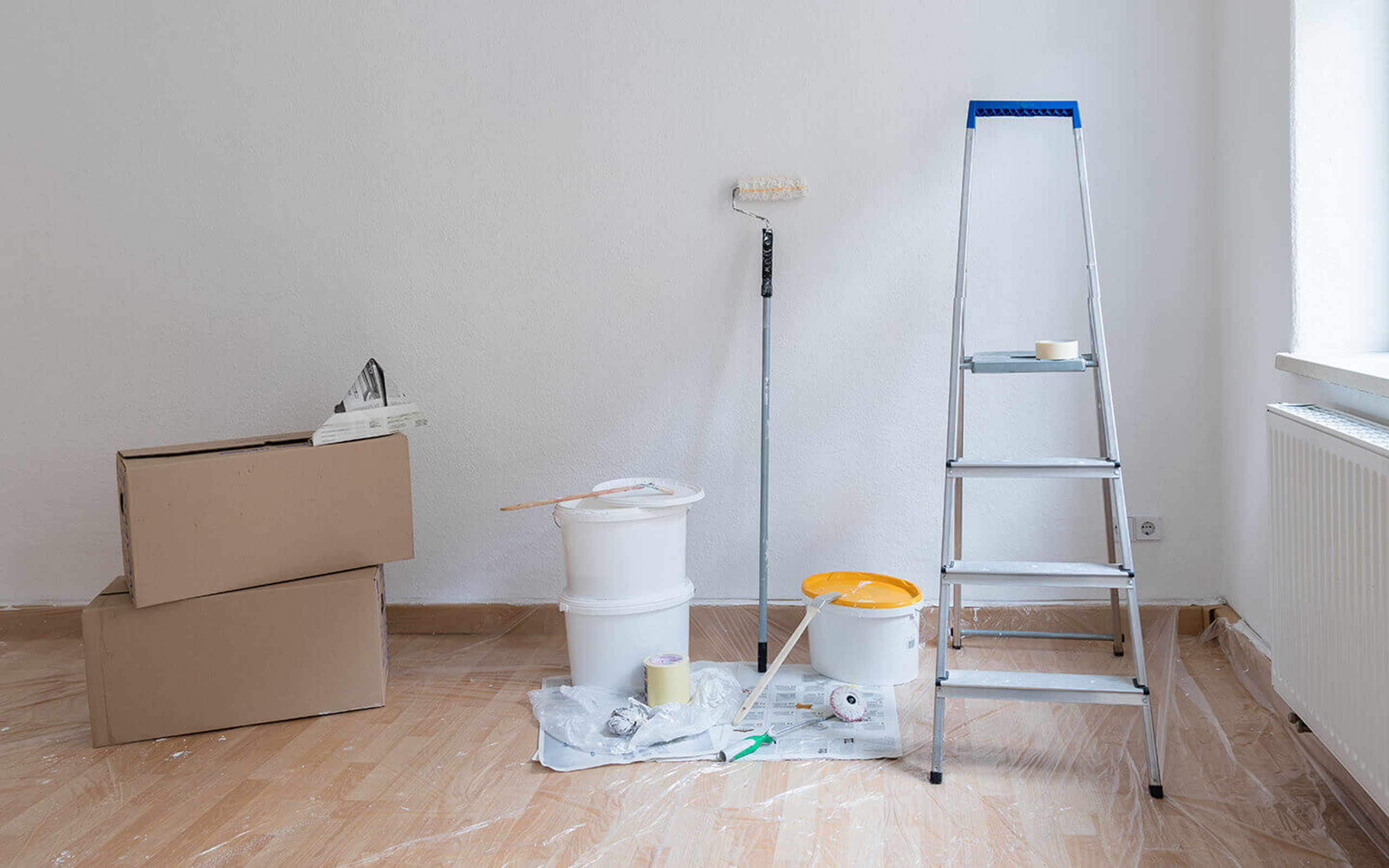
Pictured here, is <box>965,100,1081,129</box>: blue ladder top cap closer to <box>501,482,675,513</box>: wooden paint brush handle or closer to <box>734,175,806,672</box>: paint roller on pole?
<box>734,175,806,672</box>: paint roller on pole

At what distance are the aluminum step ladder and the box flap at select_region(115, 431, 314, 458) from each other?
1.48 m

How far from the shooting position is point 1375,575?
61.2 inches

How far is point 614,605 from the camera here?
2.48 meters

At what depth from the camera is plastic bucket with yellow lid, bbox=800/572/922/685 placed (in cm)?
250

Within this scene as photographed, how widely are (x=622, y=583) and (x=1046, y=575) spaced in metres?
0.95

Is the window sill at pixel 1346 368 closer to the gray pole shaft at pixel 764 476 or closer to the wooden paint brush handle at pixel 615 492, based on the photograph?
the gray pole shaft at pixel 764 476

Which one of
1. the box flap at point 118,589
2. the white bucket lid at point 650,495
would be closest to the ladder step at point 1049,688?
the white bucket lid at point 650,495

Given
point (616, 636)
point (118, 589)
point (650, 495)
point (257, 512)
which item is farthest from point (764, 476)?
point (118, 589)

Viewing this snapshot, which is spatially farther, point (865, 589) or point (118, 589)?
point (865, 589)

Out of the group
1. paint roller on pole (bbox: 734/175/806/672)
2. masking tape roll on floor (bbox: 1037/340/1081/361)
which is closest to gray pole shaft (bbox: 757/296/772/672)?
paint roller on pole (bbox: 734/175/806/672)

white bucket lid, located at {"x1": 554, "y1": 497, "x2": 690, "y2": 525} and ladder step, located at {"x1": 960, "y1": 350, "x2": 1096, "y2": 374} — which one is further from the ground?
ladder step, located at {"x1": 960, "y1": 350, "x2": 1096, "y2": 374}

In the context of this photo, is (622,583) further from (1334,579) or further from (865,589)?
(1334,579)

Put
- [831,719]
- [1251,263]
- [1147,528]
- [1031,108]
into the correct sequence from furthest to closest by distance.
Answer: [1147,528] → [1251,263] → [831,719] → [1031,108]

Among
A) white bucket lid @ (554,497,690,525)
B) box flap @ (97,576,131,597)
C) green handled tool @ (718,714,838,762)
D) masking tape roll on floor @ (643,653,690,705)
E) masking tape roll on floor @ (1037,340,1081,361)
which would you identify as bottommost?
green handled tool @ (718,714,838,762)
